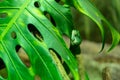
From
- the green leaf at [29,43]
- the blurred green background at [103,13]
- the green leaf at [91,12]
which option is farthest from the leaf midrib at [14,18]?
the blurred green background at [103,13]

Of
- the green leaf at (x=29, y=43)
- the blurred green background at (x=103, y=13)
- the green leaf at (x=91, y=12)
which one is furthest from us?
the blurred green background at (x=103, y=13)

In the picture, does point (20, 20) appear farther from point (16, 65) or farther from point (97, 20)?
point (97, 20)

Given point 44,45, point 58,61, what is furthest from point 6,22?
point 58,61

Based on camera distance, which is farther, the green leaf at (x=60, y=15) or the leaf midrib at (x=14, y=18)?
the green leaf at (x=60, y=15)

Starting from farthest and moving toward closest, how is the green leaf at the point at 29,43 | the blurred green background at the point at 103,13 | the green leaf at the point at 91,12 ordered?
1. the blurred green background at the point at 103,13
2. the green leaf at the point at 91,12
3. the green leaf at the point at 29,43

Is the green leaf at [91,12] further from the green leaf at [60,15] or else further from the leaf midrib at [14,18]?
Answer: the leaf midrib at [14,18]

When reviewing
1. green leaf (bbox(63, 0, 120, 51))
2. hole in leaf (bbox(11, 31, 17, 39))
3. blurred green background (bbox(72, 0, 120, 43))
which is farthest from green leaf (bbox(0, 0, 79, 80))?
blurred green background (bbox(72, 0, 120, 43))

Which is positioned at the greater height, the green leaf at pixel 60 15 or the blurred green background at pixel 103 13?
the green leaf at pixel 60 15
